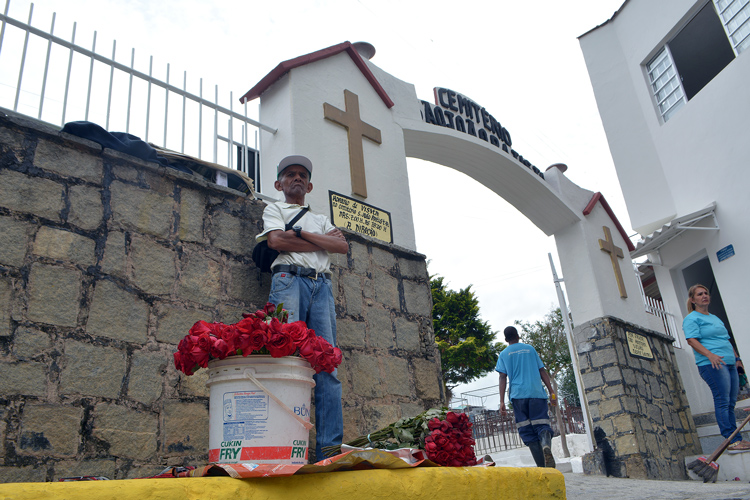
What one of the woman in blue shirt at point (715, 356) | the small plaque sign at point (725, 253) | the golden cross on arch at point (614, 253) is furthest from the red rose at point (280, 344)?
the small plaque sign at point (725, 253)

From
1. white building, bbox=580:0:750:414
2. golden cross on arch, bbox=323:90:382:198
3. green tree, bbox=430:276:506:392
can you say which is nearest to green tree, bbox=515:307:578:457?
green tree, bbox=430:276:506:392

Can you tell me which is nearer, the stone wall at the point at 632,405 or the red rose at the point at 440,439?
the red rose at the point at 440,439

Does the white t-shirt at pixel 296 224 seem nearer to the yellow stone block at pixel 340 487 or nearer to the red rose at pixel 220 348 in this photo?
the red rose at pixel 220 348

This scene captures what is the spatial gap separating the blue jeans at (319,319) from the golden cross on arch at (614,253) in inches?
250

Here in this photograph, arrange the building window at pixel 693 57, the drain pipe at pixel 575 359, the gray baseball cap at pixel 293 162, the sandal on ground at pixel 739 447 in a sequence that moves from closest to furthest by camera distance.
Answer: the gray baseball cap at pixel 293 162 < the sandal on ground at pixel 739 447 < the drain pipe at pixel 575 359 < the building window at pixel 693 57

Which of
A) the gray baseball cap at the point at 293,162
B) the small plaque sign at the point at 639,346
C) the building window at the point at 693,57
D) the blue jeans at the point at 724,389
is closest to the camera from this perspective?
the gray baseball cap at the point at 293,162

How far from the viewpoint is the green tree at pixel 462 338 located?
63.1ft

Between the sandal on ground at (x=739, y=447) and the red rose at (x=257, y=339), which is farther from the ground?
the red rose at (x=257, y=339)

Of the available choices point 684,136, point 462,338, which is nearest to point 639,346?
point 684,136

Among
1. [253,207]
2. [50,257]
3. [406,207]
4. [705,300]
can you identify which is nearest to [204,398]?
[50,257]

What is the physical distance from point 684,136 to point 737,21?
183 cm

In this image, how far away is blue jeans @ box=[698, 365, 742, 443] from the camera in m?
5.47

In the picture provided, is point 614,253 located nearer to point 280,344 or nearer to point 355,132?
point 355,132

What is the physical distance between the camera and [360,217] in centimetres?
472
